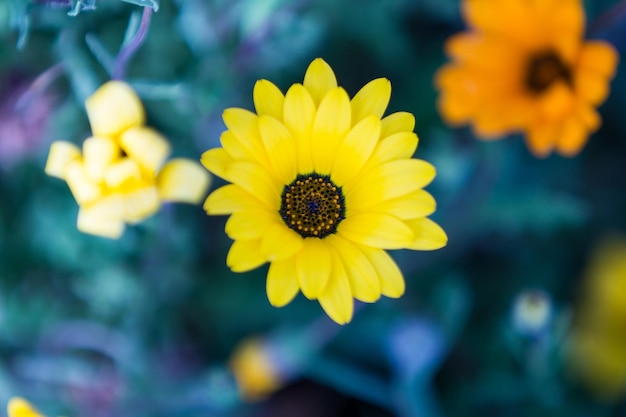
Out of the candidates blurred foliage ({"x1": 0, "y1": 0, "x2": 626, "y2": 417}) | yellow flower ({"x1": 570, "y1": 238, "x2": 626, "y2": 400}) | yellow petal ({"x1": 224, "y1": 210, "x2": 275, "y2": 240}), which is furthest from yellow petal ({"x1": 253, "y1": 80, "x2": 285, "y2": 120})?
yellow flower ({"x1": 570, "y1": 238, "x2": 626, "y2": 400})

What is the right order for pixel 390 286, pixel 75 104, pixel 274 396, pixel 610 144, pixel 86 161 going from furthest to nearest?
A: pixel 610 144 < pixel 274 396 < pixel 75 104 < pixel 86 161 < pixel 390 286

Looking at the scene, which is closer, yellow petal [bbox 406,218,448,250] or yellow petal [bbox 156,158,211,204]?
yellow petal [bbox 406,218,448,250]

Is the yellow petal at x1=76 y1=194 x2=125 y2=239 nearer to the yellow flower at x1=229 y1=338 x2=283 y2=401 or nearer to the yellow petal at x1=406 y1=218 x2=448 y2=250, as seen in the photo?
the yellow petal at x1=406 y1=218 x2=448 y2=250

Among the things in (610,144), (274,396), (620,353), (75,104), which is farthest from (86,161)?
(610,144)

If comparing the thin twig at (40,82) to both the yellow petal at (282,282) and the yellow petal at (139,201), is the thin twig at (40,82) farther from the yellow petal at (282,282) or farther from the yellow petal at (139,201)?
the yellow petal at (282,282)

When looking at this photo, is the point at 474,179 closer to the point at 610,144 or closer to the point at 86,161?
the point at 610,144

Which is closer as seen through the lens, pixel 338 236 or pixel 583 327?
pixel 338 236

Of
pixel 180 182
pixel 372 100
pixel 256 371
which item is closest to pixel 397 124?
pixel 372 100
